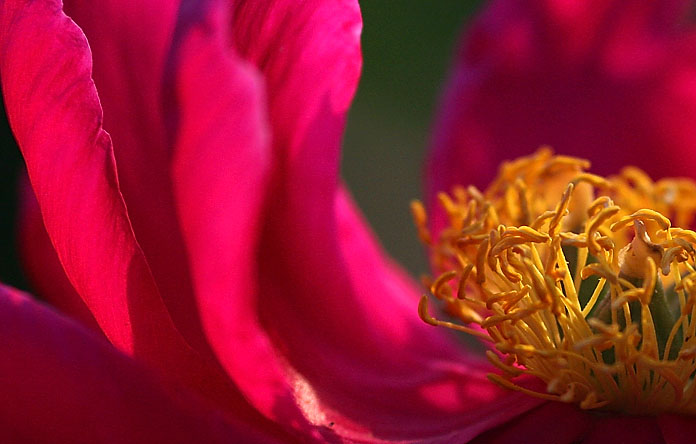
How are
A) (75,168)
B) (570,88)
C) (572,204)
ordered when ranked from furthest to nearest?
1. (570,88)
2. (572,204)
3. (75,168)

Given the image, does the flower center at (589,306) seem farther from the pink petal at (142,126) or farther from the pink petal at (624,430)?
the pink petal at (142,126)

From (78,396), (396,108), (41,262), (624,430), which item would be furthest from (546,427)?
→ (396,108)

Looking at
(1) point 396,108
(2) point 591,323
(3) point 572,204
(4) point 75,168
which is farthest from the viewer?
(1) point 396,108

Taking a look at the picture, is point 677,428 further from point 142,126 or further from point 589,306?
point 142,126

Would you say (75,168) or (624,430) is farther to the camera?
(624,430)

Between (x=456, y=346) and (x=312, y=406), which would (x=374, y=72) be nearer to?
(x=456, y=346)

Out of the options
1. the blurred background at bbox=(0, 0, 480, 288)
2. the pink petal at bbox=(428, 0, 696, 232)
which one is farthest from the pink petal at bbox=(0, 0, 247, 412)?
the blurred background at bbox=(0, 0, 480, 288)
